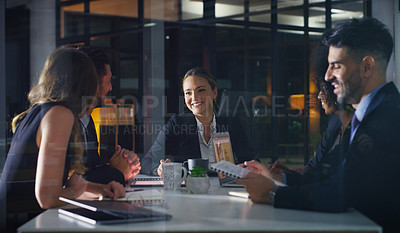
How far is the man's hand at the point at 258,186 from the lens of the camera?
171 cm

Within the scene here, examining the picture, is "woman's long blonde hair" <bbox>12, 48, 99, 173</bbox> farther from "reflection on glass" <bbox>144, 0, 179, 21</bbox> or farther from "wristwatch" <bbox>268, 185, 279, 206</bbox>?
"reflection on glass" <bbox>144, 0, 179, 21</bbox>

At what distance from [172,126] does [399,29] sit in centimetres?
188

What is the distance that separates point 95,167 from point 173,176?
499 mm

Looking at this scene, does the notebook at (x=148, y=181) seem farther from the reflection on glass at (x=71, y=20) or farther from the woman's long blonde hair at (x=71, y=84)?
the reflection on glass at (x=71, y=20)

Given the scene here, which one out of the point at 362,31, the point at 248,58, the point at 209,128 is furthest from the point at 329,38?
the point at 248,58

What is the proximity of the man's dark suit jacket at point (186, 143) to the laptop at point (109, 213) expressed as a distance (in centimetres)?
103

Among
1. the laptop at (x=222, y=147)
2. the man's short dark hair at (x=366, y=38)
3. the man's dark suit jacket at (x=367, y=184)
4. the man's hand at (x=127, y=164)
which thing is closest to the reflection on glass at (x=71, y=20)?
the man's hand at (x=127, y=164)

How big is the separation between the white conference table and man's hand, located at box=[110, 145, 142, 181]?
705 millimetres

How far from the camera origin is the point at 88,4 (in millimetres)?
4730

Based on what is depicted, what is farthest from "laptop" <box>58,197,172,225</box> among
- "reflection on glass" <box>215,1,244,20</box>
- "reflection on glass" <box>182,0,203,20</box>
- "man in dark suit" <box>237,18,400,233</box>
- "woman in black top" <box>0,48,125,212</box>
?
"reflection on glass" <box>182,0,203,20</box>

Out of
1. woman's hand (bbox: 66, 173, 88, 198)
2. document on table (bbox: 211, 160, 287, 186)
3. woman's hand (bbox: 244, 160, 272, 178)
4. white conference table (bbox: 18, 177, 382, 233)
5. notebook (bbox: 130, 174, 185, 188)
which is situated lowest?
notebook (bbox: 130, 174, 185, 188)

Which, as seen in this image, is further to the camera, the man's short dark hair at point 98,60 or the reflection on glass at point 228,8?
the reflection on glass at point 228,8

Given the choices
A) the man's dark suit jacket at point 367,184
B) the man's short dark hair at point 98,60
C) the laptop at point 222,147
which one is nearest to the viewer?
the man's dark suit jacket at point 367,184

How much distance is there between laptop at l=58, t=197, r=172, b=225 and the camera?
4.66 ft
